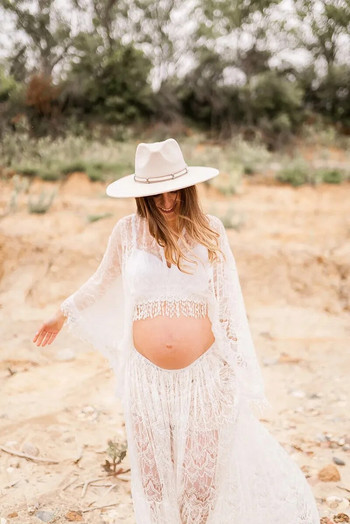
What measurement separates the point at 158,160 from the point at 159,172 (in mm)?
58

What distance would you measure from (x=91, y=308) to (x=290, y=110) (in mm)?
12735

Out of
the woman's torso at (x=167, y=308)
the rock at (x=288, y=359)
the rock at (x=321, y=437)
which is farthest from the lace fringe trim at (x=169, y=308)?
the rock at (x=288, y=359)

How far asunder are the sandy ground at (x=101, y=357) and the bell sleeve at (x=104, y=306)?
1020 millimetres

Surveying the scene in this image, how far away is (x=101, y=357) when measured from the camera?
4.82 m

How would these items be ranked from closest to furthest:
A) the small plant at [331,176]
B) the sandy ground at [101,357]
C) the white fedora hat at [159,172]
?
the white fedora hat at [159,172]
the sandy ground at [101,357]
the small plant at [331,176]

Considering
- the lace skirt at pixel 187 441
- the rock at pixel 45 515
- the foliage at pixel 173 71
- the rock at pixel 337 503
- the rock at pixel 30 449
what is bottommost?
the rock at pixel 337 503

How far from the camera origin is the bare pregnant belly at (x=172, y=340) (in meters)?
2.24

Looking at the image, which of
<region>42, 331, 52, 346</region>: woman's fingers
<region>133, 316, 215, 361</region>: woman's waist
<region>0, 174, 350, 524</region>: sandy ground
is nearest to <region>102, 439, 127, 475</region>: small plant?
<region>0, 174, 350, 524</region>: sandy ground

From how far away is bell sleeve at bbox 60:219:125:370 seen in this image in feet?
8.24

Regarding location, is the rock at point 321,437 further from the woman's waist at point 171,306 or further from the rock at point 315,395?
the woman's waist at point 171,306

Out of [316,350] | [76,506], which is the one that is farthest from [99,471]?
[316,350]

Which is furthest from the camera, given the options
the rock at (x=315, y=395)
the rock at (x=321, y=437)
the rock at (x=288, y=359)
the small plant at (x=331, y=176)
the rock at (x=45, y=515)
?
the small plant at (x=331, y=176)

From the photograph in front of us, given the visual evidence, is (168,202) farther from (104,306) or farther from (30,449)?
(30,449)

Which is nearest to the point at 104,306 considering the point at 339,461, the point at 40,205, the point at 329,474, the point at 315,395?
the point at 329,474
